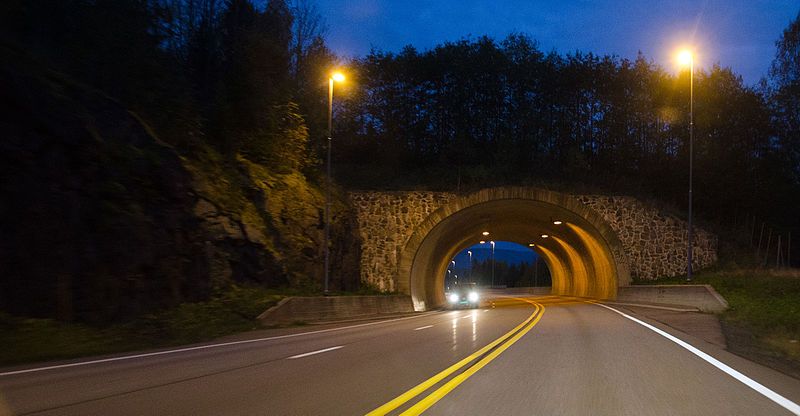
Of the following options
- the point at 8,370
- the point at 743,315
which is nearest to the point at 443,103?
the point at 743,315

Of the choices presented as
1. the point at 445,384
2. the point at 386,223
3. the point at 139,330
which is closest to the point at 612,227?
the point at 386,223

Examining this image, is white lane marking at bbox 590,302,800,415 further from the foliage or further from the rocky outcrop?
the rocky outcrop

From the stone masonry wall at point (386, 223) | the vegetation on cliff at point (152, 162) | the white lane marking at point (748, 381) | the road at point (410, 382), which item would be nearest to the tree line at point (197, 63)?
the vegetation on cliff at point (152, 162)

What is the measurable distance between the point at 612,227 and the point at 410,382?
1285 inches

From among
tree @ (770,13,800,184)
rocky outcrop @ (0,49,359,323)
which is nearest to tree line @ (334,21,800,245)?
tree @ (770,13,800,184)

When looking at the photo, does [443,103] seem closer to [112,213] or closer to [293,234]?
[293,234]

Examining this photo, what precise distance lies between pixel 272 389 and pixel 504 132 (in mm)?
48290

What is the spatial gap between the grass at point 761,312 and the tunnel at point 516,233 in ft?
16.3

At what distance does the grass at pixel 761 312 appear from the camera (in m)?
13.9

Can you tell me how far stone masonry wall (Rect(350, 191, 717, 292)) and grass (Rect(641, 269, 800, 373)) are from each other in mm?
1648

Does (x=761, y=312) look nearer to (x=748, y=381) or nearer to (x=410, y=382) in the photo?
(x=748, y=381)

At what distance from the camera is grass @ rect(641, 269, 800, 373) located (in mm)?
13922

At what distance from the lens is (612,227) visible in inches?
1545

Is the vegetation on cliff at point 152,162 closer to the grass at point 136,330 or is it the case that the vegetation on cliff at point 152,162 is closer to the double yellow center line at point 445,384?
the grass at point 136,330
